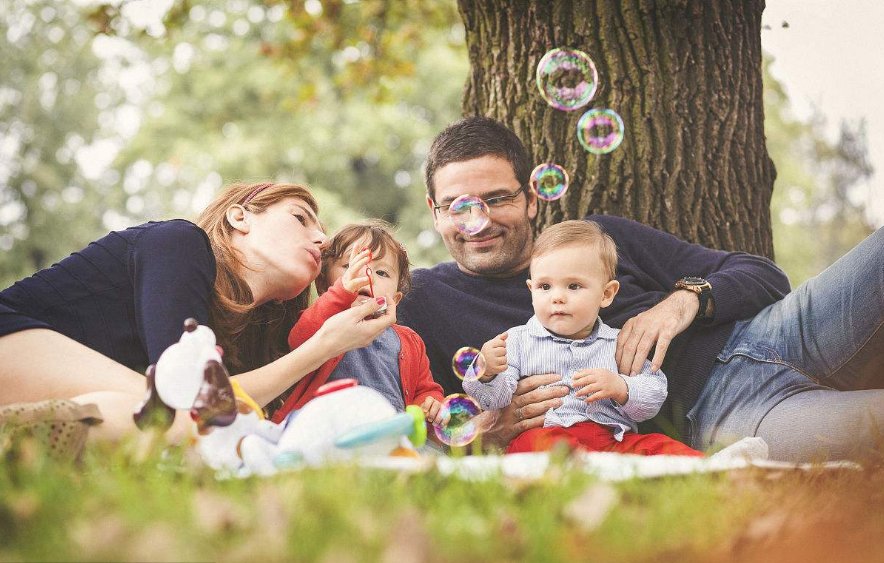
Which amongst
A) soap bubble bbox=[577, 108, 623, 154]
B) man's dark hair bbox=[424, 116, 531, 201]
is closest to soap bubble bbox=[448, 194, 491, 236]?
man's dark hair bbox=[424, 116, 531, 201]

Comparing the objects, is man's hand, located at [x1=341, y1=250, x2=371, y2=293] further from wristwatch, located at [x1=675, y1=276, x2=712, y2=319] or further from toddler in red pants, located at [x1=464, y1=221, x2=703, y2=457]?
wristwatch, located at [x1=675, y1=276, x2=712, y2=319]

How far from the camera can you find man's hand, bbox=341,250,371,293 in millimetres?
2939

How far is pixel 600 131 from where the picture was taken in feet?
13.3

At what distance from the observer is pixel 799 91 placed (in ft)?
48.4

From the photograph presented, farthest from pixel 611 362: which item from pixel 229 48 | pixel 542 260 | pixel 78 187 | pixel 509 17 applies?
pixel 78 187

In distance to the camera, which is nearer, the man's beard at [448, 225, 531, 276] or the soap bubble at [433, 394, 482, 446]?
the soap bubble at [433, 394, 482, 446]

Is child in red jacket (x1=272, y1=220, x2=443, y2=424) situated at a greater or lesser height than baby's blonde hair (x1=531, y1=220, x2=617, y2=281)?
lesser

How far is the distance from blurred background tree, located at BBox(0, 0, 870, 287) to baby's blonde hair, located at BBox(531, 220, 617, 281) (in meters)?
10.4

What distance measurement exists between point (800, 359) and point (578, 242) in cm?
97

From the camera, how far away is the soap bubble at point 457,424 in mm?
3020

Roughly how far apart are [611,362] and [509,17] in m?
1.94

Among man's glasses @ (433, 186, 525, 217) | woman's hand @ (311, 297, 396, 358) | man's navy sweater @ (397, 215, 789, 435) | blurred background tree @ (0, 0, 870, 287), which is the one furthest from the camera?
blurred background tree @ (0, 0, 870, 287)

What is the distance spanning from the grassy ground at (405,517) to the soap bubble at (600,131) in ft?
7.49

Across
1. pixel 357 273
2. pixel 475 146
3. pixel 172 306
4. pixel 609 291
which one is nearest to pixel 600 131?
pixel 475 146
